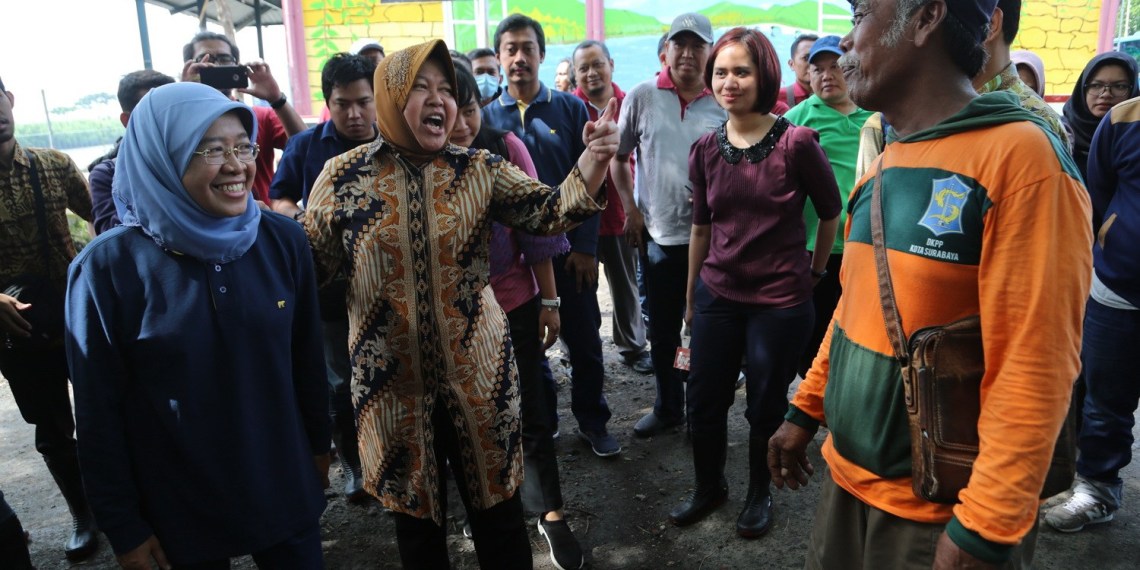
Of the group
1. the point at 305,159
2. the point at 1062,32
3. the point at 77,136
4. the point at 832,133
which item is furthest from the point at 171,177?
the point at 77,136

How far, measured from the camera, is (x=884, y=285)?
1.43m

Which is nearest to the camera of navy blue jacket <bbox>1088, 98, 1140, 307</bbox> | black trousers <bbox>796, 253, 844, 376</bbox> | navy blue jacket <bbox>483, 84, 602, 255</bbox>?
navy blue jacket <bbox>1088, 98, 1140, 307</bbox>

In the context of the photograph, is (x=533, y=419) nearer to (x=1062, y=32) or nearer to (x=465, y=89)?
(x=465, y=89)

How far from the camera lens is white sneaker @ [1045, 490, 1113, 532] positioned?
10.0 feet

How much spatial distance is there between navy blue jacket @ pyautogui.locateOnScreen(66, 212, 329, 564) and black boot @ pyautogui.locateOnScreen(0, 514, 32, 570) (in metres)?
0.77

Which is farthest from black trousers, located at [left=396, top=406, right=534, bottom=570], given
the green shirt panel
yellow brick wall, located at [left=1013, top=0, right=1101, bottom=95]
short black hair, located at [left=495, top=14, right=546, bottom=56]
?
yellow brick wall, located at [left=1013, top=0, right=1101, bottom=95]

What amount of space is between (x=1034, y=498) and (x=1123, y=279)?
7.10 feet

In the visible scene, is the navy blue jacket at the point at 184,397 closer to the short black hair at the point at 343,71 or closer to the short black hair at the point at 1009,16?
the short black hair at the point at 343,71

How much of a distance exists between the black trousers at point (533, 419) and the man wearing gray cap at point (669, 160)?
1.17 metres

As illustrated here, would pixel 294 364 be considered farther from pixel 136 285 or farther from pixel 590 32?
pixel 590 32

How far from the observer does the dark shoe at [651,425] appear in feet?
13.5

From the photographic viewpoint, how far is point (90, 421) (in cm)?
166

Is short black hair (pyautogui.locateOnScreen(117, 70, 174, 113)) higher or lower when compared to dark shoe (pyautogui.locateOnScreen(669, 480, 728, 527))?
higher

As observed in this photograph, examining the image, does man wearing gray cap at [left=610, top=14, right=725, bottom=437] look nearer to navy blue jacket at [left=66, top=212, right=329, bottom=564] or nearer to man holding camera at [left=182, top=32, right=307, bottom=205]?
man holding camera at [left=182, top=32, right=307, bottom=205]
